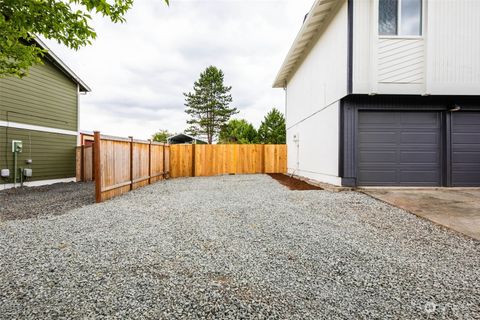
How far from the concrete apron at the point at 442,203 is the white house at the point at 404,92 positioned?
550 millimetres

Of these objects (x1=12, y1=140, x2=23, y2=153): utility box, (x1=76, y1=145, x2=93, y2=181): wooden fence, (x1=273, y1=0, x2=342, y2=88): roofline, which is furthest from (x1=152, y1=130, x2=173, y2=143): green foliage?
(x1=12, y1=140, x2=23, y2=153): utility box

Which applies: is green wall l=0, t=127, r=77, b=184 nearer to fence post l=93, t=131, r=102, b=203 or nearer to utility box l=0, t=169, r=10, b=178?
utility box l=0, t=169, r=10, b=178

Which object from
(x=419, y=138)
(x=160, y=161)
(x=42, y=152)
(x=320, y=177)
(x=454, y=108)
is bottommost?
(x=320, y=177)

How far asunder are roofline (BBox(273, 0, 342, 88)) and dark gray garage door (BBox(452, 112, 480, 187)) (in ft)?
16.0

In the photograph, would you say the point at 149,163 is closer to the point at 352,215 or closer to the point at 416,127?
the point at 352,215

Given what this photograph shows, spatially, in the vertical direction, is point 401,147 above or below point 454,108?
below

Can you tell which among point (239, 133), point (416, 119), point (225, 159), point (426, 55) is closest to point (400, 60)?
point (426, 55)

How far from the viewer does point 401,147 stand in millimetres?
6750

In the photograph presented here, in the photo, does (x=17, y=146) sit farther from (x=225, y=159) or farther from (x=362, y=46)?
(x=362, y=46)

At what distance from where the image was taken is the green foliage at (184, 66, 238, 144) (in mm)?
31281

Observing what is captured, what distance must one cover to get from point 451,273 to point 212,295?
2198 mm

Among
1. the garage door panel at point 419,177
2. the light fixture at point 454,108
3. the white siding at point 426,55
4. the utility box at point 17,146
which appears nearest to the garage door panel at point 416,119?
the light fixture at point 454,108

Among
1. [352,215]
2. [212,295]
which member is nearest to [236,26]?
[352,215]

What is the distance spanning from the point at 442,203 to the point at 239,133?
28.2 metres
